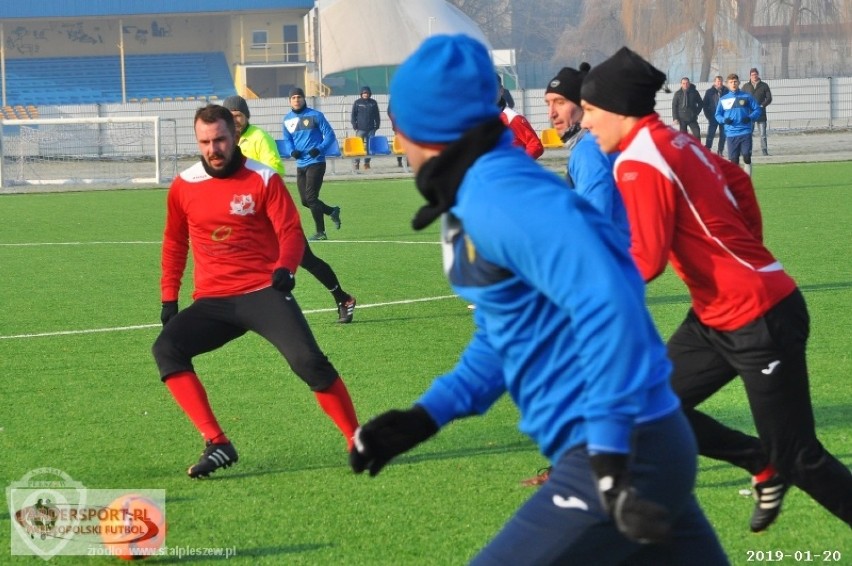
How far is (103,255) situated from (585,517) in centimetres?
1566

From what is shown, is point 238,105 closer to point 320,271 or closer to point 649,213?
point 320,271

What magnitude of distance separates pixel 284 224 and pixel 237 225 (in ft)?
0.85

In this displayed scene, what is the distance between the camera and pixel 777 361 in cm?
482

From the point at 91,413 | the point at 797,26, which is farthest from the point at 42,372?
the point at 797,26

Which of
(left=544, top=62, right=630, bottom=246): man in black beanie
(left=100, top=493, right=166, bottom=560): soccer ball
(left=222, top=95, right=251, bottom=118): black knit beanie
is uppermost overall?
(left=222, top=95, right=251, bottom=118): black knit beanie

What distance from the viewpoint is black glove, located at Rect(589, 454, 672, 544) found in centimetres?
275

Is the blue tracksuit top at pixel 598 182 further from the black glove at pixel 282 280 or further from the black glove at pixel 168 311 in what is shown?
the black glove at pixel 168 311

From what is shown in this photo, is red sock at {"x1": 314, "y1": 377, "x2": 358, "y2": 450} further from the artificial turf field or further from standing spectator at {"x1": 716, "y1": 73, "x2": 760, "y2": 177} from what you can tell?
standing spectator at {"x1": 716, "y1": 73, "x2": 760, "y2": 177}

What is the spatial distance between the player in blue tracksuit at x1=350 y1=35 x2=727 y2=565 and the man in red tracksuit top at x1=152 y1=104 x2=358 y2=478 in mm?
3602

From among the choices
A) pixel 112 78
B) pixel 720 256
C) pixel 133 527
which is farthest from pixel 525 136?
pixel 112 78

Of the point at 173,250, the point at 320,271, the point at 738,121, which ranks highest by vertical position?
the point at 738,121

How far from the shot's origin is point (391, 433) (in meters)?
3.44

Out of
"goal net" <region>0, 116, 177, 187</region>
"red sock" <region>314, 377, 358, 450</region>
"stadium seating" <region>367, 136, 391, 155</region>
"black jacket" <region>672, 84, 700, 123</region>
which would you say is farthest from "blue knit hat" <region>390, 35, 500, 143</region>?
"black jacket" <region>672, 84, 700, 123</region>

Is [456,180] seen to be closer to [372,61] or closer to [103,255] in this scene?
[103,255]
